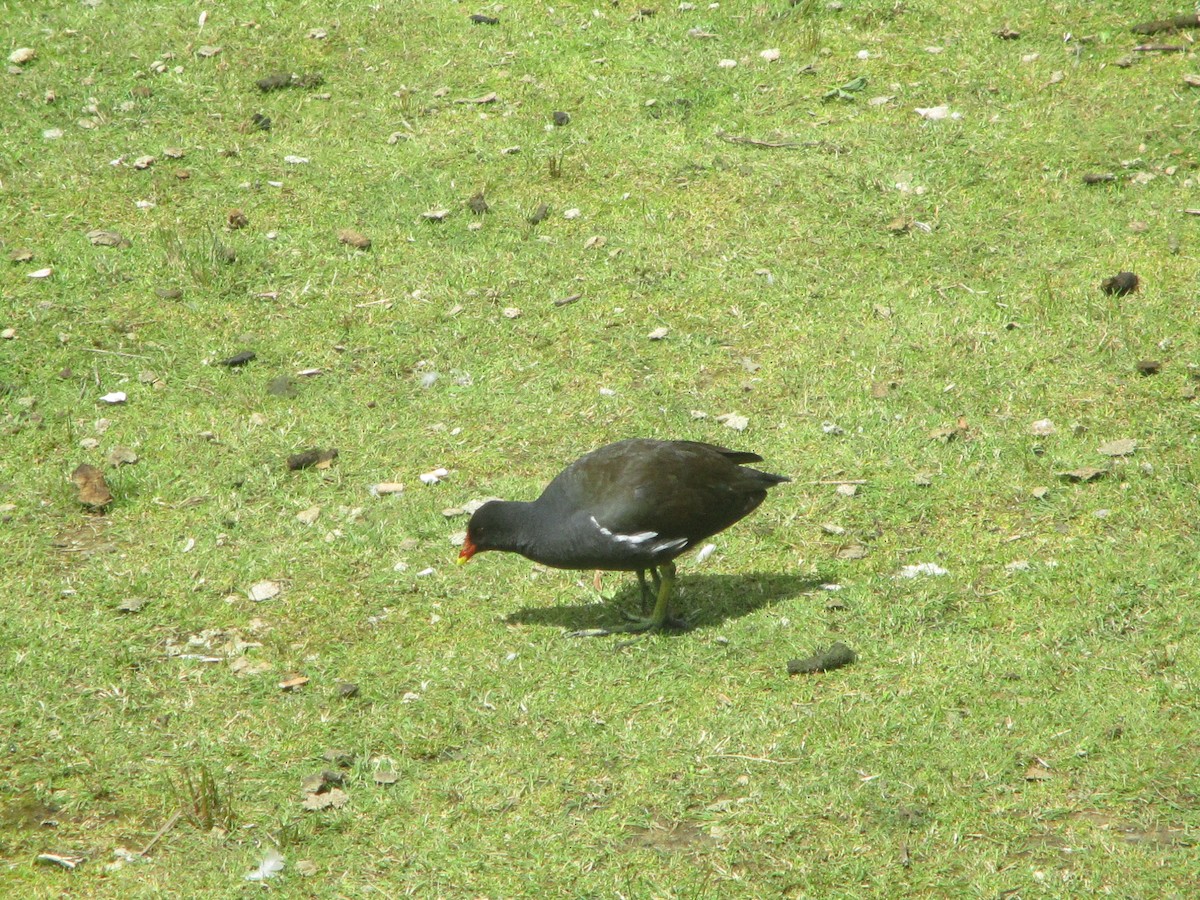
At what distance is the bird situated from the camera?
6500mm

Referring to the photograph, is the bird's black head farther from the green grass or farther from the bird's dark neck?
the green grass

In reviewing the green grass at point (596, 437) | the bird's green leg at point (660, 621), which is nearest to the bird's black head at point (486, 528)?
the green grass at point (596, 437)

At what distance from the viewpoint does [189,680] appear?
6559 mm

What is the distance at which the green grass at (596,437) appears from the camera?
219 inches

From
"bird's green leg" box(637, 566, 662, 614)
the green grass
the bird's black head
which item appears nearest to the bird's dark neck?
the bird's black head

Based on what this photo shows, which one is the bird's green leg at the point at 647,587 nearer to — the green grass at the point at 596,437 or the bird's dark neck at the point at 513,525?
the green grass at the point at 596,437

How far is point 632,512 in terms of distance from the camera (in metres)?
6.47

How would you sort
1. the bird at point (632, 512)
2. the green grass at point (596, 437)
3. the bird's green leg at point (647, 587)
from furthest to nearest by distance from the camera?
the bird's green leg at point (647, 587) → the bird at point (632, 512) → the green grass at point (596, 437)

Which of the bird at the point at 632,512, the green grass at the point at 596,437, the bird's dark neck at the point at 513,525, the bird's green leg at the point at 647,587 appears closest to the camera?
the green grass at the point at 596,437

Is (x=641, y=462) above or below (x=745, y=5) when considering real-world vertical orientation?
below

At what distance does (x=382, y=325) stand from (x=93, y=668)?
371 centimetres

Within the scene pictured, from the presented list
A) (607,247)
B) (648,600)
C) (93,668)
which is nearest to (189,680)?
(93,668)

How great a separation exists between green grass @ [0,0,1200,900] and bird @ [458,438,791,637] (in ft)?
1.50

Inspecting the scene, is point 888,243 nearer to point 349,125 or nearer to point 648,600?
point 648,600
